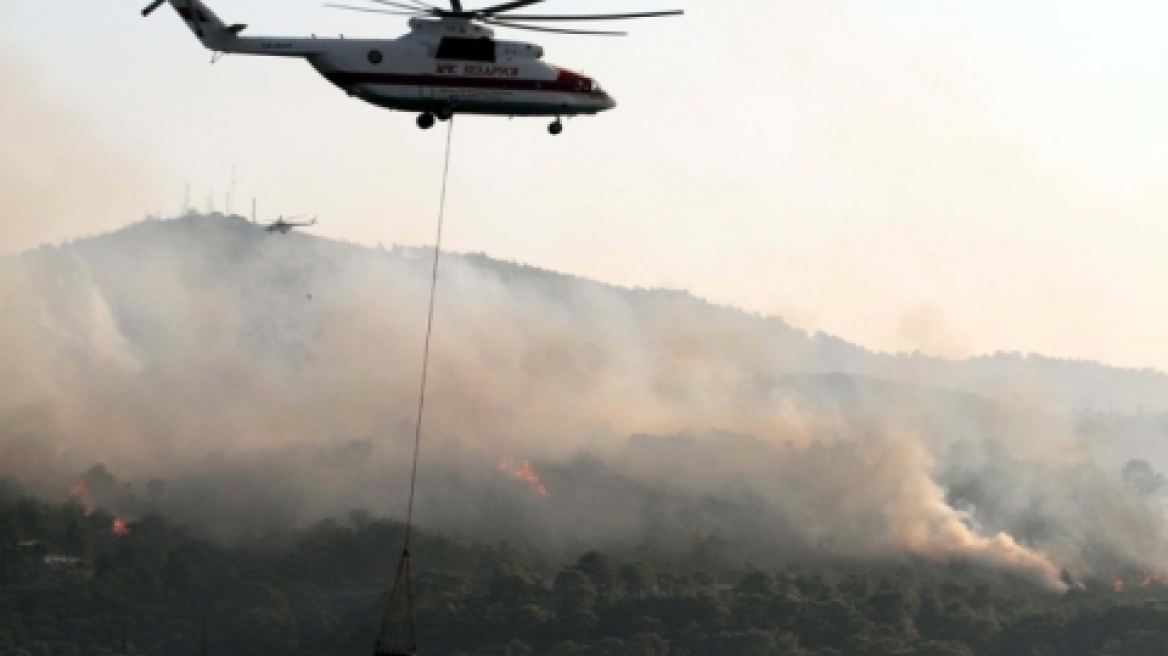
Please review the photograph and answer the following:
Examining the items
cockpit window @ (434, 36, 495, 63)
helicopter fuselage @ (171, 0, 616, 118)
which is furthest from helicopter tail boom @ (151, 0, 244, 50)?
cockpit window @ (434, 36, 495, 63)

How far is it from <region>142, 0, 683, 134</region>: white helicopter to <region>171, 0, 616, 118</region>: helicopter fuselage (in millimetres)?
43

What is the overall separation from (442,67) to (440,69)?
12cm

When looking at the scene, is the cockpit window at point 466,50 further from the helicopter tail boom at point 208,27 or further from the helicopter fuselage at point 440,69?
the helicopter tail boom at point 208,27

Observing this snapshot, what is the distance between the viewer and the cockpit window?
102m

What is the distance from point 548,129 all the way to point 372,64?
8350 mm

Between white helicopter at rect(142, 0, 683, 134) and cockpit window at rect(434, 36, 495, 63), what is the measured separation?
4cm

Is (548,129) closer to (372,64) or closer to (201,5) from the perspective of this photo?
(372,64)

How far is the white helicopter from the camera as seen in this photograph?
101 meters

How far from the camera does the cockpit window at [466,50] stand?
102 m

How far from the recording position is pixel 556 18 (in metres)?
98.1

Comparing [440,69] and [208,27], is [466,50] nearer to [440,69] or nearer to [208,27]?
[440,69]

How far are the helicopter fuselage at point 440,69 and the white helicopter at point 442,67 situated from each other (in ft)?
0.14

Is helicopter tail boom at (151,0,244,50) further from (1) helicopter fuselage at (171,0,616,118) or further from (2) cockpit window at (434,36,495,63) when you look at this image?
(2) cockpit window at (434,36,495,63)

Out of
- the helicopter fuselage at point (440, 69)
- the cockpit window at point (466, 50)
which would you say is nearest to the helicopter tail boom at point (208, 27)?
the helicopter fuselage at point (440, 69)
